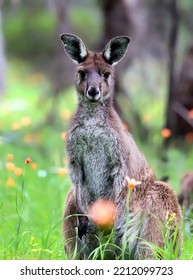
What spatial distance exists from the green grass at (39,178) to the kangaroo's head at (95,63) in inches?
31.6

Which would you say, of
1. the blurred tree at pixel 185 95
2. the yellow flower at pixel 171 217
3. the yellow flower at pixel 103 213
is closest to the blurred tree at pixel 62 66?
the blurred tree at pixel 185 95

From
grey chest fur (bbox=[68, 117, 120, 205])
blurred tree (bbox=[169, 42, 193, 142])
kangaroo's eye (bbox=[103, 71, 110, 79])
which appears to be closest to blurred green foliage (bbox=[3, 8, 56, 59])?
blurred tree (bbox=[169, 42, 193, 142])

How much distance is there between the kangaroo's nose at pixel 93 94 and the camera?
19.0ft

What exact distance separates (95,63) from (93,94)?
1.00ft

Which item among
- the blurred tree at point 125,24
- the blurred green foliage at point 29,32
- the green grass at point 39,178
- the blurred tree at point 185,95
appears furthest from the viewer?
the blurred green foliage at point 29,32

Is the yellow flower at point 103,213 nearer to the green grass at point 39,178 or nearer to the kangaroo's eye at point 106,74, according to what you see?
the green grass at point 39,178

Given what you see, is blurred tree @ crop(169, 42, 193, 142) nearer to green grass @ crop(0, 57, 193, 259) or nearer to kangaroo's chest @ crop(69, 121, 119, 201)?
green grass @ crop(0, 57, 193, 259)

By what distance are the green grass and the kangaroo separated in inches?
9.9

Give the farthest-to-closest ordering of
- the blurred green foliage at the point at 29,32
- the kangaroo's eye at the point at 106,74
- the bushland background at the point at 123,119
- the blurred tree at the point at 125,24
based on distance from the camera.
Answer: the blurred green foliage at the point at 29,32 < the blurred tree at the point at 125,24 < the bushland background at the point at 123,119 < the kangaroo's eye at the point at 106,74

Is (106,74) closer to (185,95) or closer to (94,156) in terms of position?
(94,156)

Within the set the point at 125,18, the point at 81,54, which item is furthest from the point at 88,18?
the point at 81,54

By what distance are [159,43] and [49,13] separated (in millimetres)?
15240

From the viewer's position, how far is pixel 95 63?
236 inches

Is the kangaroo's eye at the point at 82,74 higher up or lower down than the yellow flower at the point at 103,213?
higher up
